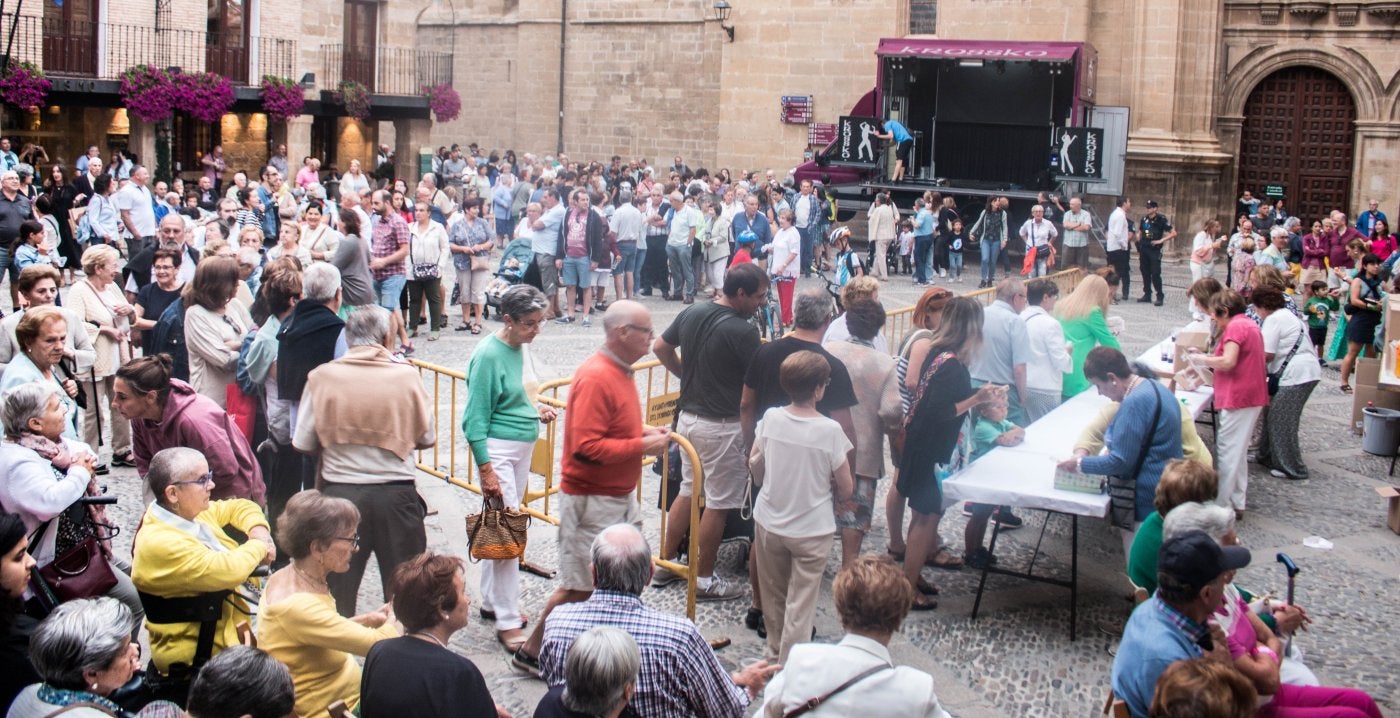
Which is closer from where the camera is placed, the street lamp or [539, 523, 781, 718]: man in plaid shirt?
[539, 523, 781, 718]: man in plaid shirt

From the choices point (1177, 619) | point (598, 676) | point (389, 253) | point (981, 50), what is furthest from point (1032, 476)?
point (981, 50)

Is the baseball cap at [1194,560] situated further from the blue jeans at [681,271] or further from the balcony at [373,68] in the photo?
the balcony at [373,68]

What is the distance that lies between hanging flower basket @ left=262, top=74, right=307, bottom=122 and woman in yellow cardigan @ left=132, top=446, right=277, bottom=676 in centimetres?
2264

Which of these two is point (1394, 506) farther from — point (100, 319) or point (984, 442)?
point (100, 319)

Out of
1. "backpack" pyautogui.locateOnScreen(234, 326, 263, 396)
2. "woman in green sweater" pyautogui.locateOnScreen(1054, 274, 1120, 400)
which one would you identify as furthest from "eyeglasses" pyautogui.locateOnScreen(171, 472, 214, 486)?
"woman in green sweater" pyautogui.locateOnScreen(1054, 274, 1120, 400)

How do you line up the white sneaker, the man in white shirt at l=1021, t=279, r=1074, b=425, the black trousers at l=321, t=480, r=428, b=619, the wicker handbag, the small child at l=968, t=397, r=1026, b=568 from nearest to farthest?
the black trousers at l=321, t=480, r=428, b=619 → the wicker handbag → the white sneaker → the small child at l=968, t=397, r=1026, b=568 → the man in white shirt at l=1021, t=279, r=1074, b=425

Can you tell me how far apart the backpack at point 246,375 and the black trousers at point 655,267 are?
38.0ft

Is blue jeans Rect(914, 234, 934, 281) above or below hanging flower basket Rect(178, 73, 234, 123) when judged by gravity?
below

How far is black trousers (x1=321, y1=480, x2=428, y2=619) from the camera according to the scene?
577 cm

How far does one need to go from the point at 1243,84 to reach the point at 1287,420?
1740 cm

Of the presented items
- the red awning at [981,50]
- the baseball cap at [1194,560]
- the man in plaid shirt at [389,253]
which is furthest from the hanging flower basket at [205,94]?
the baseball cap at [1194,560]

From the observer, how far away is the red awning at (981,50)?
76.7 ft

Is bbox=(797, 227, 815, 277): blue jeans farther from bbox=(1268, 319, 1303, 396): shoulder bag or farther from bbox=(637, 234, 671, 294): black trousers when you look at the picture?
bbox=(1268, 319, 1303, 396): shoulder bag

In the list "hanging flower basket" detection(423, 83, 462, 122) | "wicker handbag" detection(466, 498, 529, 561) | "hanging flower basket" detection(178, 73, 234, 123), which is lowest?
"wicker handbag" detection(466, 498, 529, 561)
